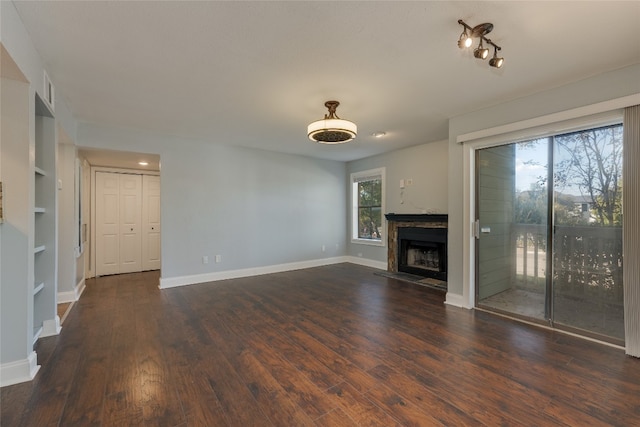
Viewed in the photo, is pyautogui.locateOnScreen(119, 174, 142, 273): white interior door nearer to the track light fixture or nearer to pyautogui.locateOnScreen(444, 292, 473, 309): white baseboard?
pyautogui.locateOnScreen(444, 292, 473, 309): white baseboard

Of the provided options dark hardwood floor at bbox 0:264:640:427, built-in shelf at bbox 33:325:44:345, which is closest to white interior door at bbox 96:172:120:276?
dark hardwood floor at bbox 0:264:640:427

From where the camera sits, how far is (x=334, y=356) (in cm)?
235

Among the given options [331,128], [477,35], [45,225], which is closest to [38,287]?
[45,225]

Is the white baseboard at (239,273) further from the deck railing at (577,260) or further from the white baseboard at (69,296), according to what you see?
the deck railing at (577,260)

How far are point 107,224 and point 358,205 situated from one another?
532cm

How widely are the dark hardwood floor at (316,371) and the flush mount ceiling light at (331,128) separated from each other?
81.7 inches

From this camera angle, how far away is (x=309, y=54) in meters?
2.23

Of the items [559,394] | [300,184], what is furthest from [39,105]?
[559,394]

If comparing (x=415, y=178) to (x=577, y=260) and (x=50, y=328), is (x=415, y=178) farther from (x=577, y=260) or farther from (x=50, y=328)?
(x=50, y=328)

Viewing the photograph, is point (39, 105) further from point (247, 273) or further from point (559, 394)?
point (559, 394)

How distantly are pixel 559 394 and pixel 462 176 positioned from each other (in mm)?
2430

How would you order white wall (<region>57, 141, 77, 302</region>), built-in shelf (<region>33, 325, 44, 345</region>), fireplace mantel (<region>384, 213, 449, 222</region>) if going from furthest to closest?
fireplace mantel (<region>384, 213, 449, 222</region>) < white wall (<region>57, 141, 77, 302</region>) < built-in shelf (<region>33, 325, 44, 345</region>)

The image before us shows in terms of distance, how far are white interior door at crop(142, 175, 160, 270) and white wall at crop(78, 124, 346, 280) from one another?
1866mm

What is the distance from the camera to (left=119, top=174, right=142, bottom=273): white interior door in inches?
227
